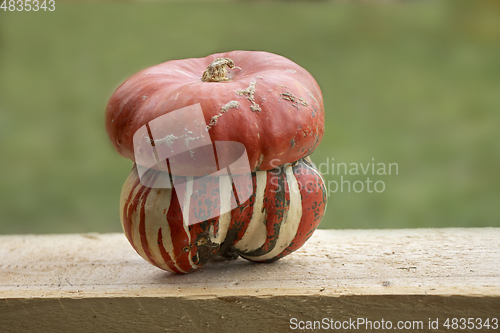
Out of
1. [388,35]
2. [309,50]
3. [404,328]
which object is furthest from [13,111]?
[404,328]

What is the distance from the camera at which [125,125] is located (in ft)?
2.82

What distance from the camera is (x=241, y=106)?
81 cm

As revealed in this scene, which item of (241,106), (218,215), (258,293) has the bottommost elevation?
(258,293)

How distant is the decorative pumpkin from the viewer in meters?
0.80

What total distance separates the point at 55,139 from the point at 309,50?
1.60 m

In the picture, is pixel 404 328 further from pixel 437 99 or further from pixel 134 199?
pixel 437 99

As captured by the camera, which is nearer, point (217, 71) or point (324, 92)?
point (217, 71)
